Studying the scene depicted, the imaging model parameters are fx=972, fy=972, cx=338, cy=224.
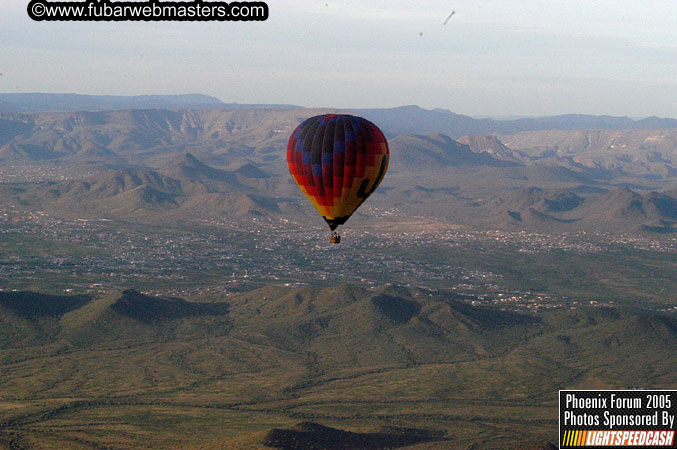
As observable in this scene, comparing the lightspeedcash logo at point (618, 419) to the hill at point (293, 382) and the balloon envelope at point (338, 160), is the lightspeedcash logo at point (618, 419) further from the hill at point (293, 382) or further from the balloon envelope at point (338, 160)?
the balloon envelope at point (338, 160)

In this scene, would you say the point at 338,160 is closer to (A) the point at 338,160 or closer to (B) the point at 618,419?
(A) the point at 338,160

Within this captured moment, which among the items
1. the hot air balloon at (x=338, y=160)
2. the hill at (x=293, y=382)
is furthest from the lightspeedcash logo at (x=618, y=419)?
the hot air balloon at (x=338, y=160)

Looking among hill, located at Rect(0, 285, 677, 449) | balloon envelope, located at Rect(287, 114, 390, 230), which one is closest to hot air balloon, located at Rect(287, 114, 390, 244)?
balloon envelope, located at Rect(287, 114, 390, 230)

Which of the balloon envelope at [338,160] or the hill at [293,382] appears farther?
the hill at [293,382]

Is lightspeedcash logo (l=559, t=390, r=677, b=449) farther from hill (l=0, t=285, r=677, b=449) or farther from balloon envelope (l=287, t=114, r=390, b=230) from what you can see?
balloon envelope (l=287, t=114, r=390, b=230)

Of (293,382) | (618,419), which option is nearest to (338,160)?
(618,419)

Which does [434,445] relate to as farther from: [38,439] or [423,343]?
[423,343]

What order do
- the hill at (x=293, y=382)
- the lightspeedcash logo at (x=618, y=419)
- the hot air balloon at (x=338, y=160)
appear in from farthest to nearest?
the hill at (x=293, y=382), the lightspeedcash logo at (x=618, y=419), the hot air balloon at (x=338, y=160)

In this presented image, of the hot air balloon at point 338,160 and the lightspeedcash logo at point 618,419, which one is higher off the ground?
the hot air balloon at point 338,160
